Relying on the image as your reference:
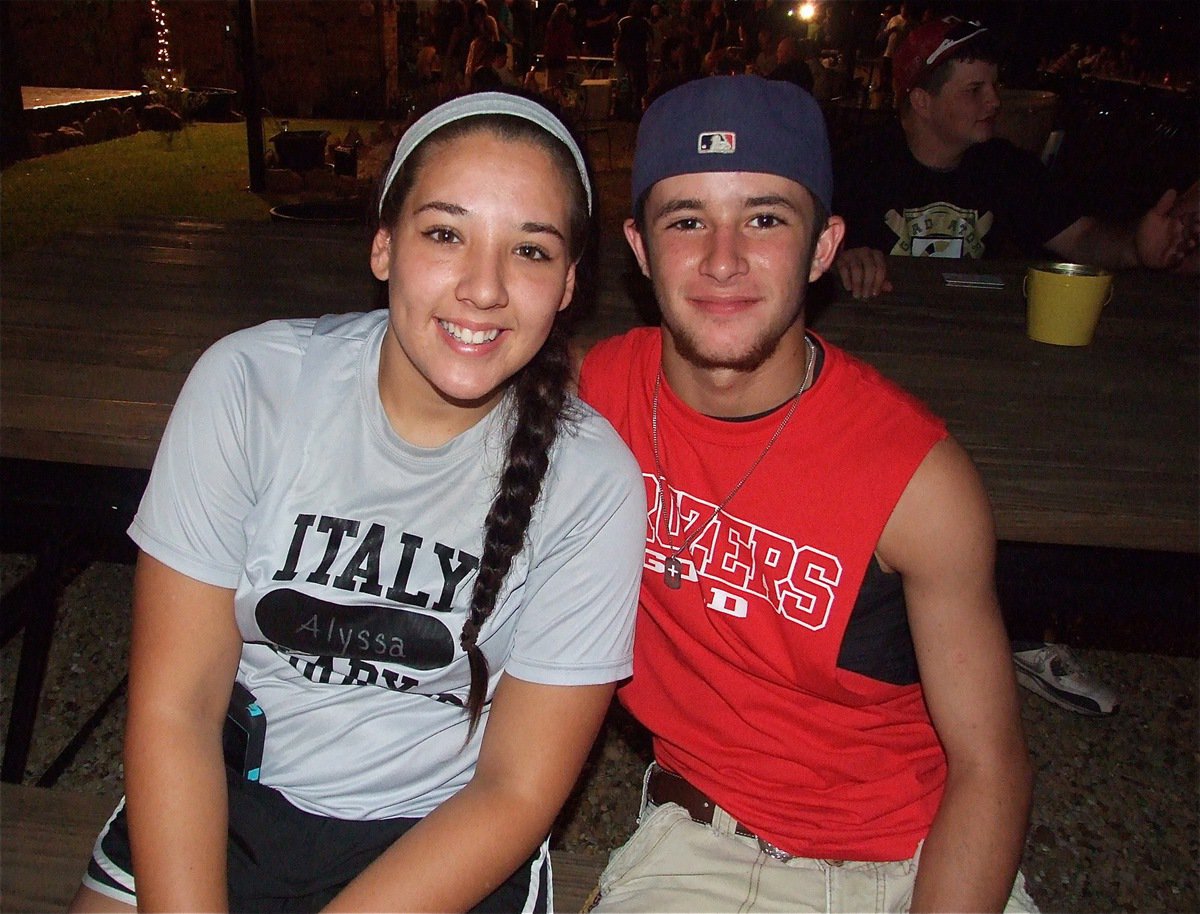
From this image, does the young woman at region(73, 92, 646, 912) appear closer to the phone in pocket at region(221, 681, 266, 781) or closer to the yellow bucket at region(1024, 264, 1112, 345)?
the phone in pocket at region(221, 681, 266, 781)

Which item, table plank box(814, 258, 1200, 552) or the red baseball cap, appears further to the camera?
the red baseball cap

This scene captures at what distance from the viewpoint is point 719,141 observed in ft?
5.80

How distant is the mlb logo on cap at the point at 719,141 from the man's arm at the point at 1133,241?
2.44m

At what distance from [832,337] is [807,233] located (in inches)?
41.1

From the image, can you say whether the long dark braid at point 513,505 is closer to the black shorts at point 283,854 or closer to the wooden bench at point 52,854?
the black shorts at point 283,854

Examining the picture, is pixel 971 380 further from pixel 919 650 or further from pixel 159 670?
pixel 159 670

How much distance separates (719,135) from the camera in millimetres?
1770

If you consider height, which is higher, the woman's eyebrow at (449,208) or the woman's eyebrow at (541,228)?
the woman's eyebrow at (449,208)

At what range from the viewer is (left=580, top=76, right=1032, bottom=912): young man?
1592 millimetres

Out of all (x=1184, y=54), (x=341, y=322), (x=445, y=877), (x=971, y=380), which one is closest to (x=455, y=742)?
(x=445, y=877)

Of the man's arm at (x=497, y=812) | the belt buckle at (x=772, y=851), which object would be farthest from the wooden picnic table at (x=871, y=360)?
the man's arm at (x=497, y=812)

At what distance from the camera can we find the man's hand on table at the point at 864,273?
327 centimetres

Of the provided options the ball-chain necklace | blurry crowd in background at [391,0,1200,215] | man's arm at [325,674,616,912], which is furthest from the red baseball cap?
blurry crowd in background at [391,0,1200,215]

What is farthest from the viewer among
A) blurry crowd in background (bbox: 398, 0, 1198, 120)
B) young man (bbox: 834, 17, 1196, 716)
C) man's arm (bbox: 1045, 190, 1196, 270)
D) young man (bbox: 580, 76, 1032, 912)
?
blurry crowd in background (bbox: 398, 0, 1198, 120)
